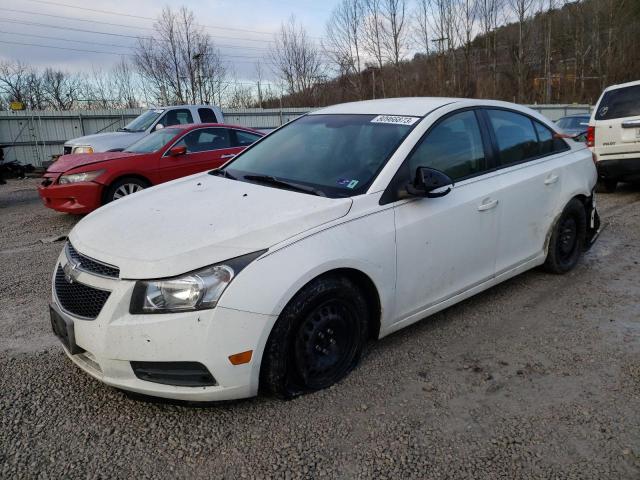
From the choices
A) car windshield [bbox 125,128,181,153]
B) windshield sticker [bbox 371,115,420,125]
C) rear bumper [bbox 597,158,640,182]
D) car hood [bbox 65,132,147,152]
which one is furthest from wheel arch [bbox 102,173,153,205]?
rear bumper [bbox 597,158,640,182]

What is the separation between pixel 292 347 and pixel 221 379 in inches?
16.7

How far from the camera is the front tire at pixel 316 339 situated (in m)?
2.64

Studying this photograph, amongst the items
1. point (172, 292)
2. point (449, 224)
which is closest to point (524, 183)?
point (449, 224)

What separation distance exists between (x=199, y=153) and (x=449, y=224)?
590cm

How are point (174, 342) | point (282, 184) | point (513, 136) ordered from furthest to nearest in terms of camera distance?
1. point (513, 136)
2. point (282, 184)
3. point (174, 342)

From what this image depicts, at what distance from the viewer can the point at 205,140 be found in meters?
8.62

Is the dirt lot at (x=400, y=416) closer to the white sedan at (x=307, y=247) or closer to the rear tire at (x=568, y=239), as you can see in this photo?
the white sedan at (x=307, y=247)

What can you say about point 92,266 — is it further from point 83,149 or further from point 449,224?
point 83,149

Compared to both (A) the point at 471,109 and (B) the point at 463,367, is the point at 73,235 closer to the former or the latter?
(B) the point at 463,367

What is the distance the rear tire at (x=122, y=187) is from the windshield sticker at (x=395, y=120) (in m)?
5.02

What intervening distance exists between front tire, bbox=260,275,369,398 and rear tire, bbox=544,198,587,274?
7.58 feet

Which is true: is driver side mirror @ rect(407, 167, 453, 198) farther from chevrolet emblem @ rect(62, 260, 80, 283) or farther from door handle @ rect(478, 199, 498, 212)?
chevrolet emblem @ rect(62, 260, 80, 283)

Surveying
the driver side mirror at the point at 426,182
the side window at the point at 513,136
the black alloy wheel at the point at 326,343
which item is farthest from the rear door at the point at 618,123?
the black alloy wheel at the point at 326,343

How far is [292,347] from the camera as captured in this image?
273 cm
